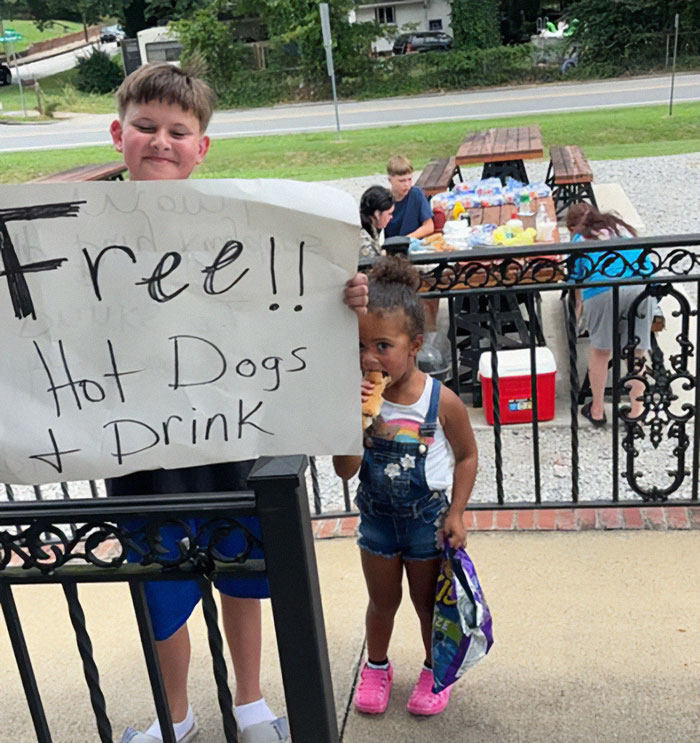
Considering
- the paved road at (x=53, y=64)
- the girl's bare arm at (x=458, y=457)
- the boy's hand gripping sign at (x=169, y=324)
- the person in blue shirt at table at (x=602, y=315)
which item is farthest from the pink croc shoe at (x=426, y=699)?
the paved road at (x=53, y=64)

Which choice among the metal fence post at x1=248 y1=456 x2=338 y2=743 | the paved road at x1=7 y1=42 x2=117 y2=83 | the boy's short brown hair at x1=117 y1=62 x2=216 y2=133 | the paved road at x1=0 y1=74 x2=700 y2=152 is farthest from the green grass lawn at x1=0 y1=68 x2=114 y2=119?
the metal fence post at x1=248 y1=456 x2=338 y2=743

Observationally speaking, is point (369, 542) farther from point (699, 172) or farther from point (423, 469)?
point (699, 172)

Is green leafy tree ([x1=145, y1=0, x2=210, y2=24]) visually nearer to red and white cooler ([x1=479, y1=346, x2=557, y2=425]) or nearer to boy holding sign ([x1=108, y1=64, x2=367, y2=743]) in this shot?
red and white cooler ([x1=479, y1=346, x2=557, y2=425])

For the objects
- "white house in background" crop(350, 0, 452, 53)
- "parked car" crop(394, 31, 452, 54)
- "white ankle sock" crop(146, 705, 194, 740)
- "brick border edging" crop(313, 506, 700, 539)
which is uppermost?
"white house in background" crop(350, 0, 452, 53)

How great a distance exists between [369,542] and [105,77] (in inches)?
1658

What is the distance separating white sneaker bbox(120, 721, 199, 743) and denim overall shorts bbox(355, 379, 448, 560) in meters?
0.73

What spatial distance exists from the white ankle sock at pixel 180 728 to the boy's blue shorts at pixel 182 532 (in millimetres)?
398

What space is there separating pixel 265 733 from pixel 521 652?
86 cm

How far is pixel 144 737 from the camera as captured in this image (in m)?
2.37

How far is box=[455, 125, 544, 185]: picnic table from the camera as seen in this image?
1098cm

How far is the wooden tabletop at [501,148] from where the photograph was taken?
36.0 ft

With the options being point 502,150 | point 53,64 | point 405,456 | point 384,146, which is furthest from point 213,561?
point 53,64

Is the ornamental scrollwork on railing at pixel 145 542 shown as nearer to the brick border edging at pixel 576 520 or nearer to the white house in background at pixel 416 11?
the brick border edging at pixel 576 520

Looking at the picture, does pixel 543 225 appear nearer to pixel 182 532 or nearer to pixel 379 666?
pixel 379 666
